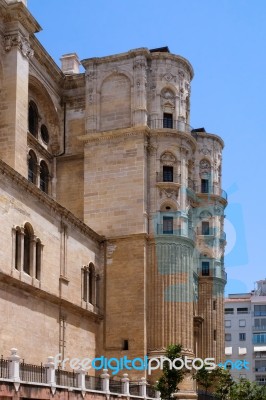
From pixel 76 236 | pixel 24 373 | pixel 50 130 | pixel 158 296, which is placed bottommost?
pixel 24 373

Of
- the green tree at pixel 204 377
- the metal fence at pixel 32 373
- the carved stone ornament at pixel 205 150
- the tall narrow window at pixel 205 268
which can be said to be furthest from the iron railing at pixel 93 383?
the carved stone ornament at pixel 205 150

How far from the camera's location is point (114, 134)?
42.9m

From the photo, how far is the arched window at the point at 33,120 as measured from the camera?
42.5m

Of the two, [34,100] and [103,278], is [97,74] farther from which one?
[103,278]

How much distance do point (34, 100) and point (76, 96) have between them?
124 inches

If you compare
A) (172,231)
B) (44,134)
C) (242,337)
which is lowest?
(242,337)

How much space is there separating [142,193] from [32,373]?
1692cm

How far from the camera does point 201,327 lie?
161 ft

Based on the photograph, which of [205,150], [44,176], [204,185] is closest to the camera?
[44,176]

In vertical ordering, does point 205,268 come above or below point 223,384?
above

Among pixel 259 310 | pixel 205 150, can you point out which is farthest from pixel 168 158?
pixel 259 310

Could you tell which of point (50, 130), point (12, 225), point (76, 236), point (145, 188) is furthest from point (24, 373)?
point (50, 130)

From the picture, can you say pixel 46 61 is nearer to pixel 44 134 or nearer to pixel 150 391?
pixel 44 134

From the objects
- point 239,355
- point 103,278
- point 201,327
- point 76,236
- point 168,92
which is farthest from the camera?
point 239,355
